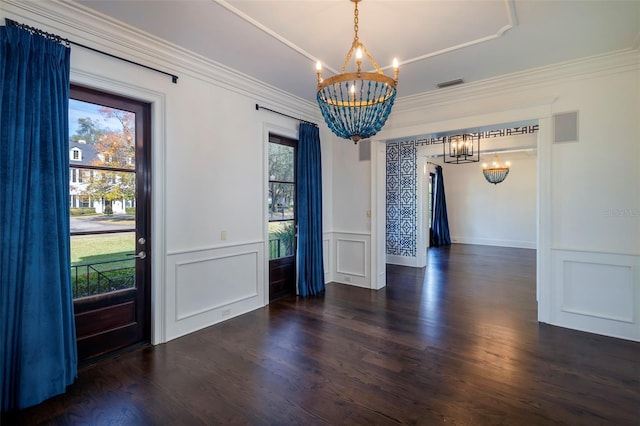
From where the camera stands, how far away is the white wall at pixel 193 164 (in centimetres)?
275

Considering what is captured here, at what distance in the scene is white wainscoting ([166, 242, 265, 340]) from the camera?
3301 mm

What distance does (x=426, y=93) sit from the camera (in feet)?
14.5

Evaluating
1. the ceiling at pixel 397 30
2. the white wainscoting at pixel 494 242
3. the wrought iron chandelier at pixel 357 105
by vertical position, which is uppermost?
the ceiling at pixel 397 30

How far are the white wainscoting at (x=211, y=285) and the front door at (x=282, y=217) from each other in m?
0.38

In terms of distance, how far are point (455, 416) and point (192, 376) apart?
2051mm

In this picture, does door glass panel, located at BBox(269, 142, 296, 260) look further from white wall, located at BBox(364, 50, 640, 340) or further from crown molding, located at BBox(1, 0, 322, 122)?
white wall, located at BBox(364, 50, 640, 340)

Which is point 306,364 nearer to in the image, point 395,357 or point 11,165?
point 395,357

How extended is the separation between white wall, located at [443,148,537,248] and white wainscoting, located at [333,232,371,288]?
22.8ft

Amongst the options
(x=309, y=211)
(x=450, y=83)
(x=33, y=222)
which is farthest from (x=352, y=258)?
(x=33, y=222)

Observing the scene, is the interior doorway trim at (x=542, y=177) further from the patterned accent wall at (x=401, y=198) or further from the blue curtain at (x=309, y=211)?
the patterned accent wall at (x=401, y=198)

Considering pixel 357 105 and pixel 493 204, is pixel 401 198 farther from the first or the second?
pixel 357 105

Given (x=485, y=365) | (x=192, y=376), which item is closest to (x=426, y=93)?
(x=485, y=365)

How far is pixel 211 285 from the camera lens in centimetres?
366

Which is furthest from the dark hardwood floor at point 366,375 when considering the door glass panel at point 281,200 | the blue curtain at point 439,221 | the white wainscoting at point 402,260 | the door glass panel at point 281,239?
the blue curtain at point 439,221
